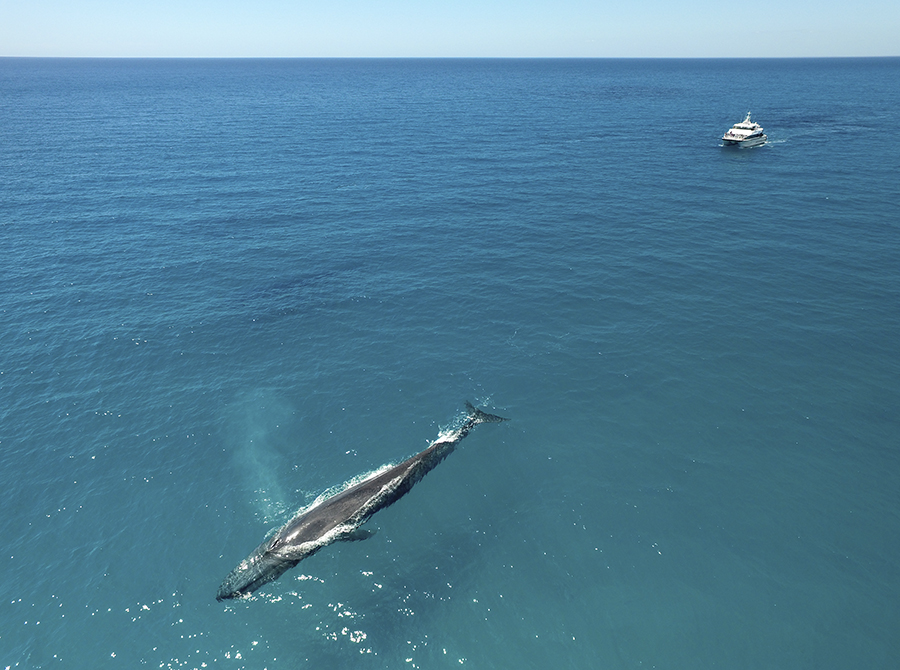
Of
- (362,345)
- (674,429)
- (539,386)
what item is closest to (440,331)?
(362,345)

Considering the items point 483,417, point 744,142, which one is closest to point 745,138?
point 744,142

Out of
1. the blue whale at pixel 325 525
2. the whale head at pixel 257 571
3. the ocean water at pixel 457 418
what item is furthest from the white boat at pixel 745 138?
the whale head at pixel 257 571

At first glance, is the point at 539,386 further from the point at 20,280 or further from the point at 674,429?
the point at 20,280

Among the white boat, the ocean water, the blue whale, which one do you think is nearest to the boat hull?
the white boat

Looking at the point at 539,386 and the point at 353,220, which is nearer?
the point at 539,386

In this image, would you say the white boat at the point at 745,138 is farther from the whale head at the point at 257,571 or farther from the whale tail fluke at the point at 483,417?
the whale head at the point at 257,571

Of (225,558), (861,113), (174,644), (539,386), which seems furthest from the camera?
(861,113)
